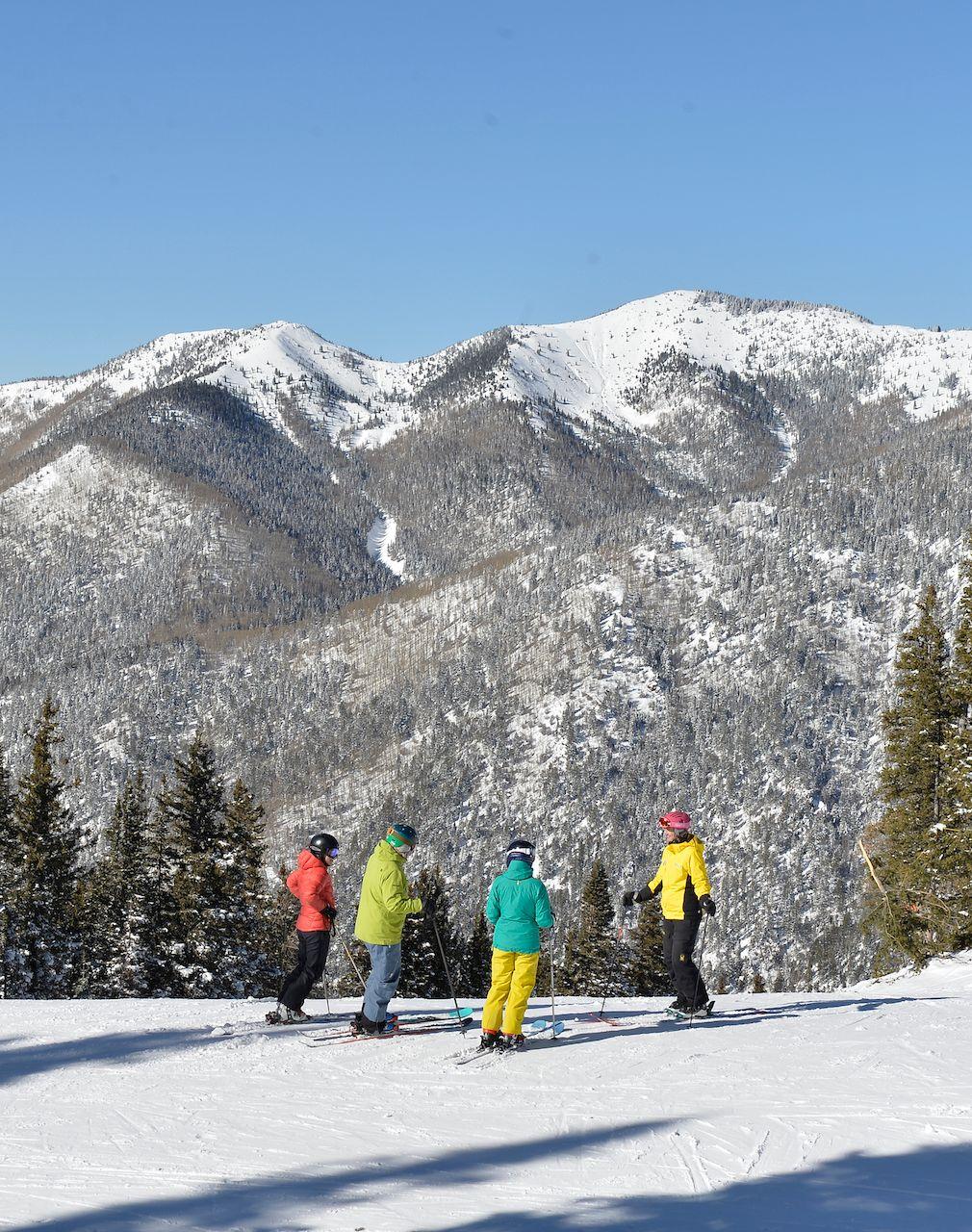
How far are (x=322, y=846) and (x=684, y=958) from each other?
4.08 meters

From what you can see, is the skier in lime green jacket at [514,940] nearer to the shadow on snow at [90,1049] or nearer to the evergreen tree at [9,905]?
the shadow on snow at [90,1049]

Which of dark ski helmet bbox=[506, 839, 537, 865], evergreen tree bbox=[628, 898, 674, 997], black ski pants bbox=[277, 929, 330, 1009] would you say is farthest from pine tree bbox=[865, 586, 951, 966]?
dark ski helmet bbox=[506, 839, 537, 865]

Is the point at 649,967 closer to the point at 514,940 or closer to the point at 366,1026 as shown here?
the point at 366,1026

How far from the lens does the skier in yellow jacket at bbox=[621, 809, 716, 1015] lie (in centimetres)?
1186

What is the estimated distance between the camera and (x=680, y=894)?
11922 millimetres

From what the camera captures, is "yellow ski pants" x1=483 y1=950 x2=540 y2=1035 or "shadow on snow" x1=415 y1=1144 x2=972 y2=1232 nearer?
"shadow on snow" x1=415 y1=1144 x2=972 y2=1232

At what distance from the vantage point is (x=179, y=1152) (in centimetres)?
766

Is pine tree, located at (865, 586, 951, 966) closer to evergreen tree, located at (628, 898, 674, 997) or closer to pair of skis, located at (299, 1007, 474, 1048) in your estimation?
evergreen tree, located at (628, 898, 674, 997)

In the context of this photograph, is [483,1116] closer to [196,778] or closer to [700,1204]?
[700,1204]

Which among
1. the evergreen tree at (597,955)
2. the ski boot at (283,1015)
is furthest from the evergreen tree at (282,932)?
the ski boot at (283,1015)

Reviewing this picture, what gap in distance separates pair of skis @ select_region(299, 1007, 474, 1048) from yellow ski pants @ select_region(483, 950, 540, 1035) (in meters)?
1.43

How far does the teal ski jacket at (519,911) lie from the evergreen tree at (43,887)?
17805 mm

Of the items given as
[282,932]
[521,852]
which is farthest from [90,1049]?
[282,932]

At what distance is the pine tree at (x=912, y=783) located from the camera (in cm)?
2580
